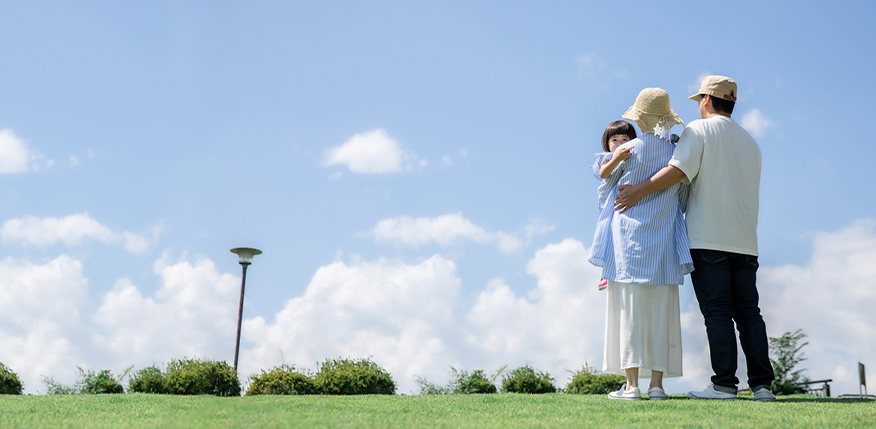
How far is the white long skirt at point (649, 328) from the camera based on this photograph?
4871 millimetres

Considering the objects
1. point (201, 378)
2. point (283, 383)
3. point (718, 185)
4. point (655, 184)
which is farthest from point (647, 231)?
point (201, 378)

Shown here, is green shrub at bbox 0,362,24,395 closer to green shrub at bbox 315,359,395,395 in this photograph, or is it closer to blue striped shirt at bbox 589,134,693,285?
green shrub at bbox 315,359,395,395

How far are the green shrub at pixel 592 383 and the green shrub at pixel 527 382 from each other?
31 cm

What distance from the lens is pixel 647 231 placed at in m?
4.91

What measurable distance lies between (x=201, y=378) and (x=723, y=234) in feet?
23.2

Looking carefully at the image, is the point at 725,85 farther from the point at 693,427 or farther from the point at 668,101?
the point at 693,427

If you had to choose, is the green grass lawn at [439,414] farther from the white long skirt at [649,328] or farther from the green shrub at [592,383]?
the green shrub at [592,383]

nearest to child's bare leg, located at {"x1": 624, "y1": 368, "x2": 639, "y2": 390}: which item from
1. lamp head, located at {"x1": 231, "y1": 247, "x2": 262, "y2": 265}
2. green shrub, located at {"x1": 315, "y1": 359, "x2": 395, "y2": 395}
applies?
green shrub, located at {"x1": 315, "y1": 359, "x2": 395, "y2": 395}

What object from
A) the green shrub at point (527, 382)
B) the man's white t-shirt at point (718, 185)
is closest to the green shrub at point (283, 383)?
the green shrub at point (527, 382)

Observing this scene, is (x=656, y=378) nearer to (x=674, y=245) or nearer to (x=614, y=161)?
(x=674, y=245)

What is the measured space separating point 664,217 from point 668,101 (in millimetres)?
969

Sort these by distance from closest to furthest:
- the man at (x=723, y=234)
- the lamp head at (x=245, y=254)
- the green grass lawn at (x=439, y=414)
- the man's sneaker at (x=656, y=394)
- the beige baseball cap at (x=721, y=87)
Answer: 1. the green grass lawn at (x=439, y=414)
2. the man's sneaker at (x=656, y=394)
3. the man at (x=723, y=234)
4. the beige baseball cap at (x=721, y=87)
5. the lamp head at (x=245, y=254)

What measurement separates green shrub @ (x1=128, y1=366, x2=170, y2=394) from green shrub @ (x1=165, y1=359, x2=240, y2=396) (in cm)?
9

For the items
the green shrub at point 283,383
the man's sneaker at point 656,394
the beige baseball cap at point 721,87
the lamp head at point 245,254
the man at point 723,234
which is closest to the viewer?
the man's sneaker at point 656,394
